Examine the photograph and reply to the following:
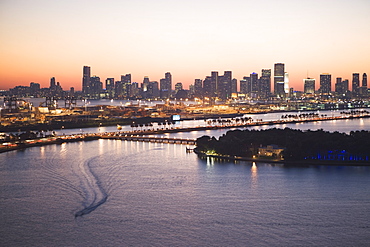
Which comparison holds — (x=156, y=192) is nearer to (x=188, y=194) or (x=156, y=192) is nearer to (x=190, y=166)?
(x=188, y=194)

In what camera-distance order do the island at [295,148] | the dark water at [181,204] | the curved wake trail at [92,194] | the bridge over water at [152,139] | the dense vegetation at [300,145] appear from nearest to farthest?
1. the dark water at [181,204]
2. the curved wake trail at [92,194]
3. the island at [295,148]
4. the dense vegetation at [300,145]
5. the bridge over water at [152,139]

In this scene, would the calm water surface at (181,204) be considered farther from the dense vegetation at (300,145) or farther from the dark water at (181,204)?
the dense vegetation at (300,145)

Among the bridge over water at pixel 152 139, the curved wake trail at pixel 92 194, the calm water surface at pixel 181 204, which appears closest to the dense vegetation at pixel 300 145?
the calm water surface at pixel 181 204

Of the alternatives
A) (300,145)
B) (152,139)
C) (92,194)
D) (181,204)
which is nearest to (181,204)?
(181,204)

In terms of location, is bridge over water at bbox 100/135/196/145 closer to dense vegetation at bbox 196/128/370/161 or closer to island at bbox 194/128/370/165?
dense vegetation at bbox 196/128/370/161

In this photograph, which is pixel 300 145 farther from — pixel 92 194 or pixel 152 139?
pixel 152 139

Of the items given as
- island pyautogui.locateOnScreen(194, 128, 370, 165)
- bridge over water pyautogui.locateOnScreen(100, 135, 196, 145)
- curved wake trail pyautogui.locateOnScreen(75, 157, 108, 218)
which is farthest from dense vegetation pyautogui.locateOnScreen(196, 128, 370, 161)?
curved wake trail pyautogui.locateOnScreen(75, 157, 108, 218)

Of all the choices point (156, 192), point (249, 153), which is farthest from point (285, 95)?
point (156, 192)
